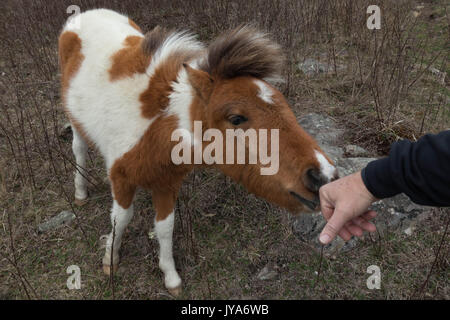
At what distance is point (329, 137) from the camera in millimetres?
3756

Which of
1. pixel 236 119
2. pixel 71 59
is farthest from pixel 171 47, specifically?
pixel 71 59

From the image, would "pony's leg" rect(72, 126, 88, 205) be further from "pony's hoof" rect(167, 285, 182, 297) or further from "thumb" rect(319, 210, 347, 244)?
"thumb" rect(319, 210, 347, 244)

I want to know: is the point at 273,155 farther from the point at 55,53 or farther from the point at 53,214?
the point at 55,53

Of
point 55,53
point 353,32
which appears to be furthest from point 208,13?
point 55,53

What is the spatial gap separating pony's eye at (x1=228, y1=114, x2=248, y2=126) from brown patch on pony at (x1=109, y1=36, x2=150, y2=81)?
2.89 feet

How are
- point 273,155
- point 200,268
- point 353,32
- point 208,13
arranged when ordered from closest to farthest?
1. point 273,155
2. point 200,268
3. point 353,32
4. point 208,13

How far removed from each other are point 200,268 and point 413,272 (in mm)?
1851

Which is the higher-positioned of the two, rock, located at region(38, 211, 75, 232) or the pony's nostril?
the pony's nostril

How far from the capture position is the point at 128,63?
2.40 metres

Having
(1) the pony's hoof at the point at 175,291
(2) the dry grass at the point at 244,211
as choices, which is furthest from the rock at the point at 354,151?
(1) the pony's hoof at the point at 175,291

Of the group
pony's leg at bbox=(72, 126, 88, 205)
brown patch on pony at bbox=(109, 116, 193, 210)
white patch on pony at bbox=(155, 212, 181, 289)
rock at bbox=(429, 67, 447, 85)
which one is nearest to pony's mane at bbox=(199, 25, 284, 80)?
brown patch on pony at bbox=(109, 116, 193, 210)

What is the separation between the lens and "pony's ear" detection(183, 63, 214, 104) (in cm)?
195

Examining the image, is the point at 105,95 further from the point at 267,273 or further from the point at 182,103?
the point at 267,273
